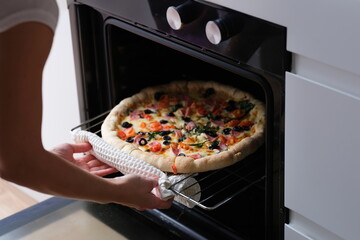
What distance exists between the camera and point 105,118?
5.75ft

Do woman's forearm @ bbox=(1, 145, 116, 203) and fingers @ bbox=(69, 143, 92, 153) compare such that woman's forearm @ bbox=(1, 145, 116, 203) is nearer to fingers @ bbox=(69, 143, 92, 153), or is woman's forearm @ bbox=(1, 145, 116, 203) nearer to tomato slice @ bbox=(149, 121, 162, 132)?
fingers @ bbox=(69, 143, 92, 153)

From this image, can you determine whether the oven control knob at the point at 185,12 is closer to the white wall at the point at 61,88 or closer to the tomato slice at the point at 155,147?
the tomato slice at the point at 155,147

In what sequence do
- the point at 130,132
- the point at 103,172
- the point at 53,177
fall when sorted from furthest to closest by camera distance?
the point at 130,132
the point at 103,172
the point at 53,177

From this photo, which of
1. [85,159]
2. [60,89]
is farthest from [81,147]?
[60,89]

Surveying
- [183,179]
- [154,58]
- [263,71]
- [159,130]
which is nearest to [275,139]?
[263,71]

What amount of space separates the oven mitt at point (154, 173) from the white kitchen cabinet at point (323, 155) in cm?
24

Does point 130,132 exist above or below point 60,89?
below

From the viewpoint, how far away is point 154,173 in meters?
1.42

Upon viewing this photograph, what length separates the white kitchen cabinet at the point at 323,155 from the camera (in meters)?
1.10

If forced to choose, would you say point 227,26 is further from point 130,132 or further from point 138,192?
point 130,132

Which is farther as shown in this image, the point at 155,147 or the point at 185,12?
the point at 155,147

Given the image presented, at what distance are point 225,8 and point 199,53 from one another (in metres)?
0.14

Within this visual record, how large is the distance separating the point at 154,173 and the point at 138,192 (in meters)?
0.09

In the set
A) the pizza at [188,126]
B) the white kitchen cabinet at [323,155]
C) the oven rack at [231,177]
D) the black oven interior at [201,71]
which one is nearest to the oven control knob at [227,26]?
the black oven interior at [201,71]
